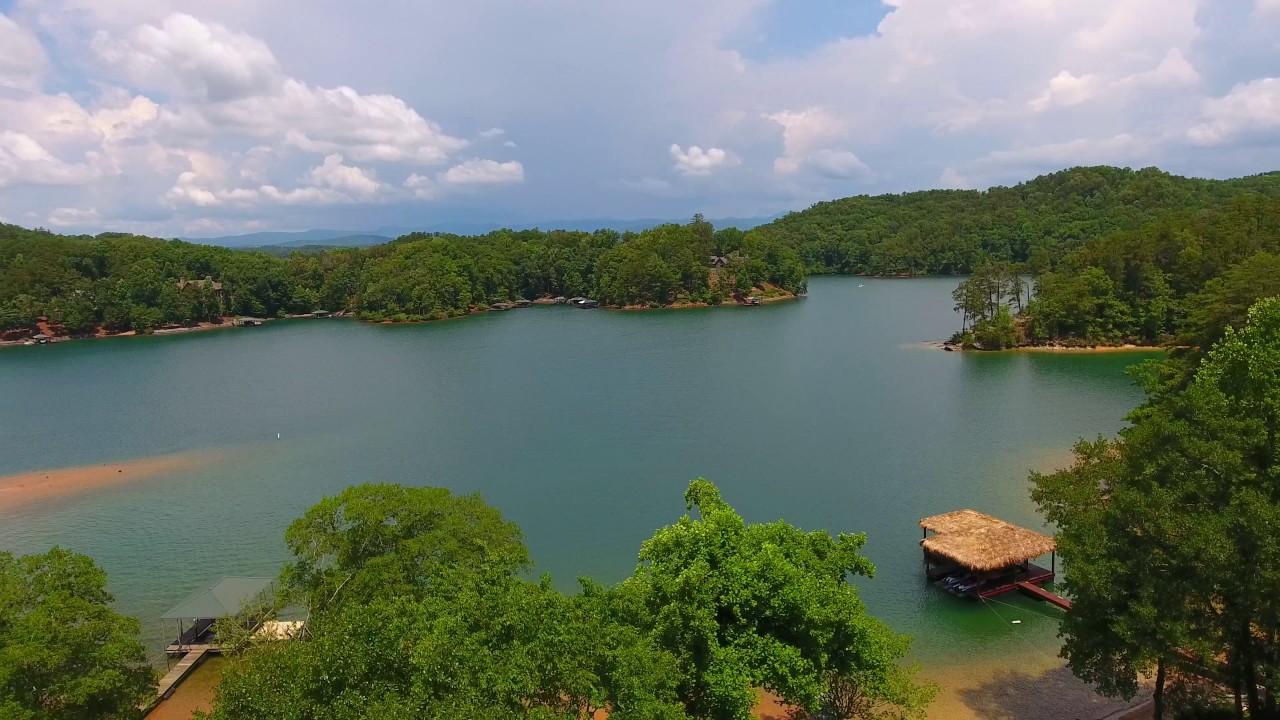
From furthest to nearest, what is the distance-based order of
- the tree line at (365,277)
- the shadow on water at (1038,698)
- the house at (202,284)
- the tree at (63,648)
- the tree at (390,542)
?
the house at (202,284), the tree line at (365,277), the shadow on water at (1038,698), the tree at (390,542), the tree at (63,648)

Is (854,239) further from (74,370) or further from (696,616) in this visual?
(696,616)

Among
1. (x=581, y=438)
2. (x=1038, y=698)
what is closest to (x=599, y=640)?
(x=1038, y=698)

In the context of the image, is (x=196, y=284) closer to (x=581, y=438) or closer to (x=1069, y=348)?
(x=581, y=438)

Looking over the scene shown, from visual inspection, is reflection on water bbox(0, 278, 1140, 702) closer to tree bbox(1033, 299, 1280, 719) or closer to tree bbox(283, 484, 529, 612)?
tree bbox(1033, 299, 1280, 719)

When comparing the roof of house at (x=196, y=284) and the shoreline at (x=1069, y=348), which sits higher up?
the roof of house at (x=196, y=284)

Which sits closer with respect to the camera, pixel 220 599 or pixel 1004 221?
pixel 220 599

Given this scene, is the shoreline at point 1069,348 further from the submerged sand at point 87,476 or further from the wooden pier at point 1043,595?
the submerged sand at point 87,476

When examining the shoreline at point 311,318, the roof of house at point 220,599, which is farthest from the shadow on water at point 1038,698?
the shoreline at point 311,318
